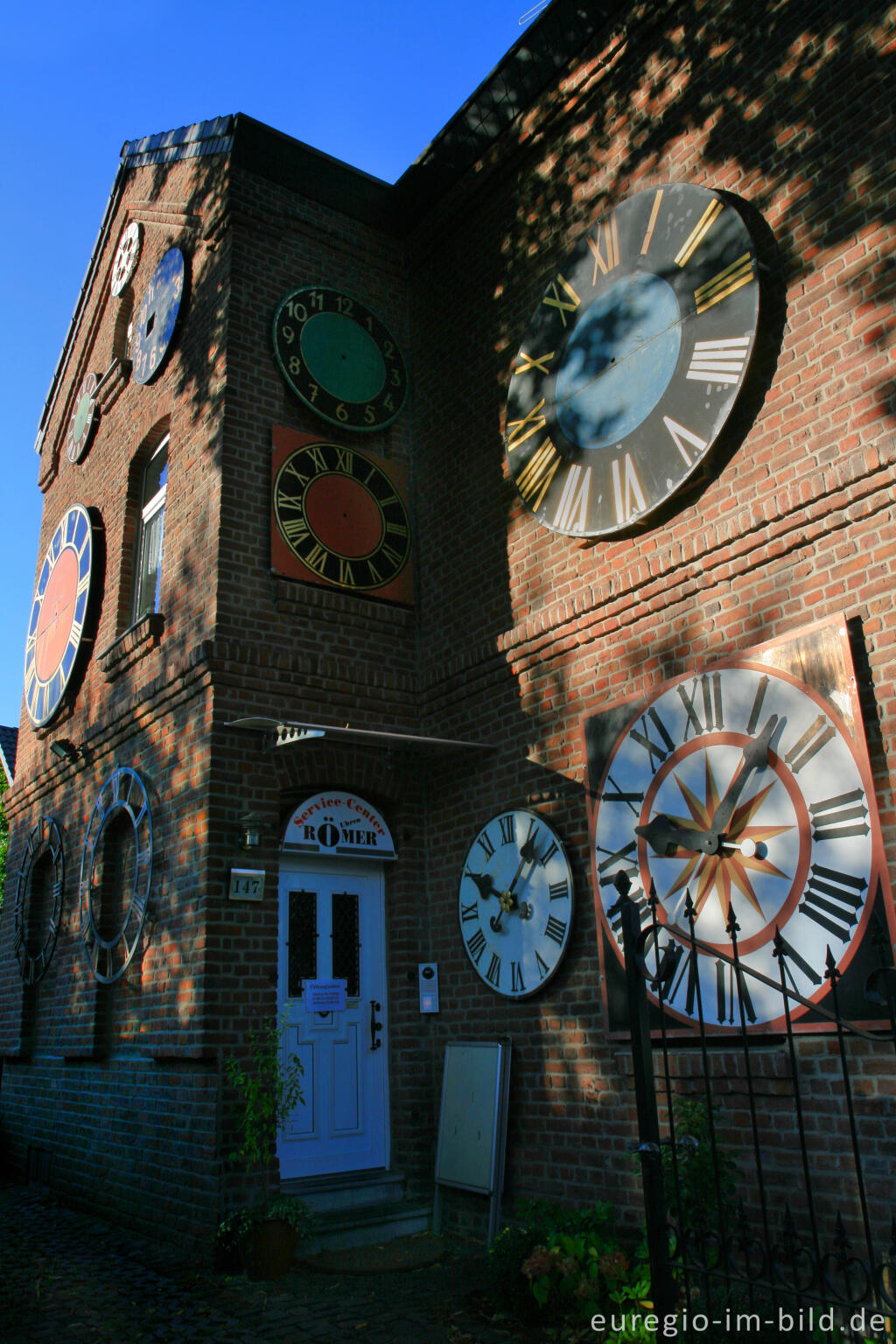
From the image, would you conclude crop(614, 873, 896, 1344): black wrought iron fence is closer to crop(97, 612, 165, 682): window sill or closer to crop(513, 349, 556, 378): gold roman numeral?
crop(513, 349, 556, 378): gold roman numeral

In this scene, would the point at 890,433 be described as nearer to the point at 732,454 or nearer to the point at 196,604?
the point at 732,454

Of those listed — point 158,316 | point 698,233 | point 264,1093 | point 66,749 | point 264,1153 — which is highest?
point 158,316

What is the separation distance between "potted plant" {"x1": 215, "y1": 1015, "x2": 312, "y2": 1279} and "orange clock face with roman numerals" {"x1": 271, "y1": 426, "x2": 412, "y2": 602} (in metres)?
3.32

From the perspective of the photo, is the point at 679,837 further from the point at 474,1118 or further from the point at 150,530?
the point at 150,530

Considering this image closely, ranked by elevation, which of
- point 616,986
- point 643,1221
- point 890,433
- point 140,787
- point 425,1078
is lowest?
point 643,1221

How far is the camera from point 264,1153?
5.94 m

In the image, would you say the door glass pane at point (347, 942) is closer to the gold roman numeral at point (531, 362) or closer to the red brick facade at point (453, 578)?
the red brick facade at point (453, 578)

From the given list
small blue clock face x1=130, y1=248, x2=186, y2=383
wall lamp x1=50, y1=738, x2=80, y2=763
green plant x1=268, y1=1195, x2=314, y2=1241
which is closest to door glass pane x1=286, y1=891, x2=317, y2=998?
green plant x1=268, y1=1195, x2=314, y2=1241

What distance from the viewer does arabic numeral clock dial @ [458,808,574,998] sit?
620 cm

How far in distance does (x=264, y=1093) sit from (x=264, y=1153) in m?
0.36

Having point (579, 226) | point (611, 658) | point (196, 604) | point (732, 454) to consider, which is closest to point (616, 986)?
point (611, 658)

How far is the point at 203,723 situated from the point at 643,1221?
407cm

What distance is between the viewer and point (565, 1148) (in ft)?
19.3

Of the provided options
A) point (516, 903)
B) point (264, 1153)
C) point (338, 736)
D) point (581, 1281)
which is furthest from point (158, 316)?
point (581, 1281)
